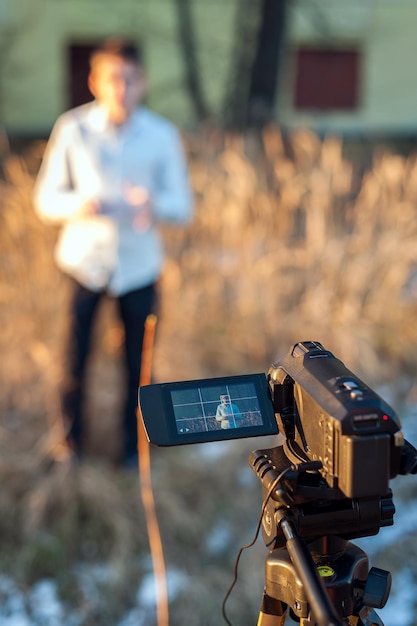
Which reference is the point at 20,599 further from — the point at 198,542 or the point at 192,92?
the point at 192,92

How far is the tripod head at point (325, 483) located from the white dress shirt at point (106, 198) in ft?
6.30

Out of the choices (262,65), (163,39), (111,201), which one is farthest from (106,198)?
(163,39)

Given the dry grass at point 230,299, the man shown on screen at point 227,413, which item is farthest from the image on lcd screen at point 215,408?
the dry grass at point 230,299

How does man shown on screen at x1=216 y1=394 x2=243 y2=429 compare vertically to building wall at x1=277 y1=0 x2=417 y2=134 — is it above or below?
above

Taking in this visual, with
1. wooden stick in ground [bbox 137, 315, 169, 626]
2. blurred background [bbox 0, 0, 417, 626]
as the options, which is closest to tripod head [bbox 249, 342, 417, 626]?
wooden stick in ground [bbox 137, 315, 169, 626]

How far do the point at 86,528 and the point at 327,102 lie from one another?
36.3 feet

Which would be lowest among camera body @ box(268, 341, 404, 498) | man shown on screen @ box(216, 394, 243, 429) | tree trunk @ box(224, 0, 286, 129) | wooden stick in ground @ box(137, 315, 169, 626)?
wooden stick in ground @ box(137, 315, 169, 626)

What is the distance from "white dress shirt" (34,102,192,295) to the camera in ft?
10.4

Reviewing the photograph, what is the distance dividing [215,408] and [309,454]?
0.16 metres

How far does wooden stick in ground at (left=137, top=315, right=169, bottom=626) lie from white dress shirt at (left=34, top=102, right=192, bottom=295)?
0.82 ft

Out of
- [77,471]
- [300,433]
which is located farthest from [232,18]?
[300,433]

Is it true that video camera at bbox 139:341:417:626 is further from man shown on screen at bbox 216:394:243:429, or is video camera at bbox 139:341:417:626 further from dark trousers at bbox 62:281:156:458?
dark trousers at bbox 62:281:156:458

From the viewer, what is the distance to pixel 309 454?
1.26 metres

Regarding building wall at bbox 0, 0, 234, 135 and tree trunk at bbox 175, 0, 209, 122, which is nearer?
tree trunk at bbox 175, 0, 209, 122
